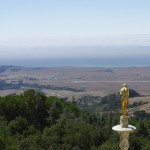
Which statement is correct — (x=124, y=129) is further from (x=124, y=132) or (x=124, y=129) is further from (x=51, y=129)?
(x=51, y=129)

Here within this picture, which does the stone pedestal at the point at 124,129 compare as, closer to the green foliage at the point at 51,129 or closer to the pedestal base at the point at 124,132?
the pedestal base at the point at 124,132

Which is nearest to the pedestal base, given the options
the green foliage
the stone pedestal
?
the stone pedestal

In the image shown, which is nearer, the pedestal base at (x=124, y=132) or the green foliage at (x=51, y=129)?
the pedestal base at (x=124, y=132)

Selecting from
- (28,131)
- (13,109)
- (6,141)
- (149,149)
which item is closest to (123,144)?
(6,141)

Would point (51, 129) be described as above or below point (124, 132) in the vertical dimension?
below

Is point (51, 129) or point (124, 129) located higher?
point (124, 129)

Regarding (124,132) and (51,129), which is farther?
(51,129)

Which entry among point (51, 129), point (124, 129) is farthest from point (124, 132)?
point (51, 129)

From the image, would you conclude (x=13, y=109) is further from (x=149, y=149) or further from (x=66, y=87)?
(x=66, y=87)

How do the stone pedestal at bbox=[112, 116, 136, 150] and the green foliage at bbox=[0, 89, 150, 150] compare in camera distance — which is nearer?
the stone pedestal at bbox=[112, 116, 136, 150]

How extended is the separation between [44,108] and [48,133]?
991 centimetres

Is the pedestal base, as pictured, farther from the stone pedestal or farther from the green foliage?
the green foliage

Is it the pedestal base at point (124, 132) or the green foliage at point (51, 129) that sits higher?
the pedestal base at point (124, 132)

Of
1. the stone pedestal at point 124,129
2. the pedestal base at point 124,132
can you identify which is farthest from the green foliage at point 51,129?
the stone pedestal at point 124,129
